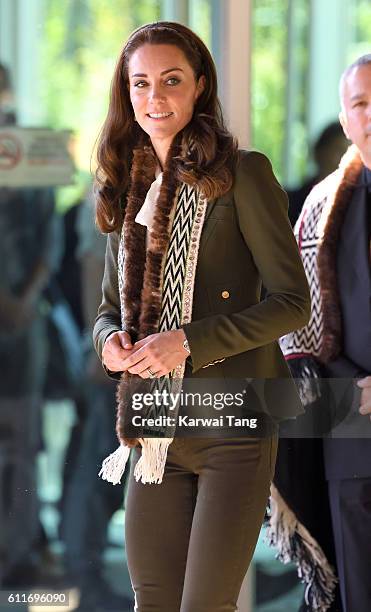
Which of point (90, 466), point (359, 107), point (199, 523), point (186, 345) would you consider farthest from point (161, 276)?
point (90, 466)

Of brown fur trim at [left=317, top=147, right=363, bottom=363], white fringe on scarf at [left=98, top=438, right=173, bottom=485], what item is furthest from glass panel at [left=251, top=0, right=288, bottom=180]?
white fringe on scarf at [left=98, top=438, right=173, bottom=485]

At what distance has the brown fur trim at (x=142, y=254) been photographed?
86.5 inches

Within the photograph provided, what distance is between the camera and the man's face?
254 cm

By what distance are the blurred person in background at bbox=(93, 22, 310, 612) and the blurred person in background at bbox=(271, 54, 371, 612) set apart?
0.40 meters

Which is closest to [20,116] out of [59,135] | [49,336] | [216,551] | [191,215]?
[59,135]

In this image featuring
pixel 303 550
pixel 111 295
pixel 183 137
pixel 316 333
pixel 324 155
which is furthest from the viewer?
pixel 324 155

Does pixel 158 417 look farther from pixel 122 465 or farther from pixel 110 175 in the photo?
pixel 110 175

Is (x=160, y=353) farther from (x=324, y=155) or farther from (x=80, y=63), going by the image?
(x=80, y=63)

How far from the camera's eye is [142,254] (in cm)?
224

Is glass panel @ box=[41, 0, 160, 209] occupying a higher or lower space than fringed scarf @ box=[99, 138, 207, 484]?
higher

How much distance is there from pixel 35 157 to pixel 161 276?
111cm

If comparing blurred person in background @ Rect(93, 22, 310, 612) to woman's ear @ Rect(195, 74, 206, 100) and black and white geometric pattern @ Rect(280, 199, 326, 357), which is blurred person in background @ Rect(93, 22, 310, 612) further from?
black and white geometric pattern @ Rect(280, 199, 326, 357)

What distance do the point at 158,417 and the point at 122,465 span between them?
0.15 meters

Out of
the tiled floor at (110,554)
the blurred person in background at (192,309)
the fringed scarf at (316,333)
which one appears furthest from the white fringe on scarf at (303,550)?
the blurred person in background at (192,309)
